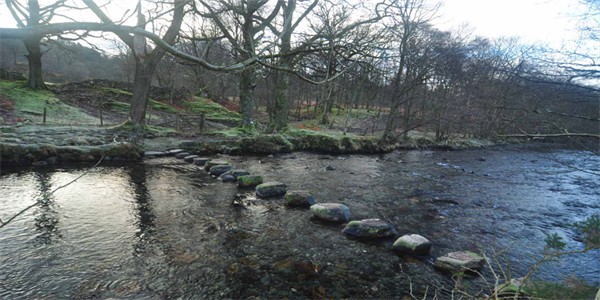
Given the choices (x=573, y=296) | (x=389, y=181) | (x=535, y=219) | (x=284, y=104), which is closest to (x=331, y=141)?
(x=284, y=104)

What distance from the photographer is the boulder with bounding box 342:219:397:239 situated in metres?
5.00

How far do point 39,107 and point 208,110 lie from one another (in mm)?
11723

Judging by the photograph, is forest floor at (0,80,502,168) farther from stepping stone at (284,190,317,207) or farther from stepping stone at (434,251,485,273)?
stepping stone at (434,251,485,273)

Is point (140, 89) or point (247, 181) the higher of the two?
point (140, 89)

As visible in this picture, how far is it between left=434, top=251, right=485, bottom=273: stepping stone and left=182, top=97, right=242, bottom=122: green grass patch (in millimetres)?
21291

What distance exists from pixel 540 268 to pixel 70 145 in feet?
40.7

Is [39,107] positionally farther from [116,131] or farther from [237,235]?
[237,235]

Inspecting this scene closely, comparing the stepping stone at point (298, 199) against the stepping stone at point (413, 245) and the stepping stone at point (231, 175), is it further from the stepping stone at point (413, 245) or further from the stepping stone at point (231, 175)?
the stepping stone at point (231, 175)

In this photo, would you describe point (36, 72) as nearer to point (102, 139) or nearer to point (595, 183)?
point (102, 139)

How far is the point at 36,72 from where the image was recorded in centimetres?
1928

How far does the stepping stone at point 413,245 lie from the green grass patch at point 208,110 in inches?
814

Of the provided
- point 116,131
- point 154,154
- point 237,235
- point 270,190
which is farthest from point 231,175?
point 116,131

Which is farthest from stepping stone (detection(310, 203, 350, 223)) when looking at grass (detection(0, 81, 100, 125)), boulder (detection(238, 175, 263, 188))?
grass (detection(0, 81, 100, 125))

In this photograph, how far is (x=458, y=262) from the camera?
13.1ft
